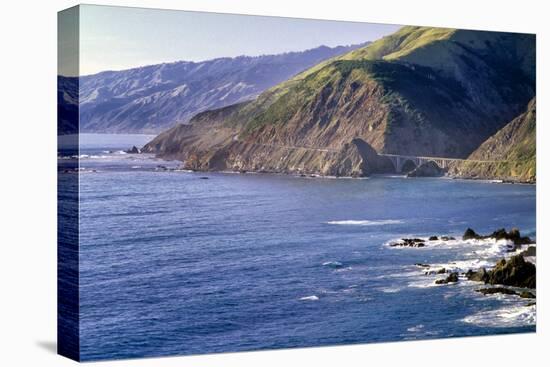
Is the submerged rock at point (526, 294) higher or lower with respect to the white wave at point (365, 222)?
lower

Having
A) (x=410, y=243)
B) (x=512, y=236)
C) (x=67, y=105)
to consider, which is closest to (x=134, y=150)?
(x=67, y=105)

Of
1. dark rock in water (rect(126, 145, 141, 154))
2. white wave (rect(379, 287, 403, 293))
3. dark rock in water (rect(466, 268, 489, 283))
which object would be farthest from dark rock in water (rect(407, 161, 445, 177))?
dark rock in water (rect(126, 145, 141, 154))

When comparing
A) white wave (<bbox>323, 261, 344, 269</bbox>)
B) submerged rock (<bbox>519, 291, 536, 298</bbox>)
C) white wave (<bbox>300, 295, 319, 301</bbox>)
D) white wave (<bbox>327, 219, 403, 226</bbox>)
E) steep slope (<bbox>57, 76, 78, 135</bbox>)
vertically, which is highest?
steep slope (<bbox>57, 76, 78, 135</bbox>)

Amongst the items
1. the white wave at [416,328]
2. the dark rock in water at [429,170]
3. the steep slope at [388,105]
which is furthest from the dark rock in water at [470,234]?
the white wave at [416,328]

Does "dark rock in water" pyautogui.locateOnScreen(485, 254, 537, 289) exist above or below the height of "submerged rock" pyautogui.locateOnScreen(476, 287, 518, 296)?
above

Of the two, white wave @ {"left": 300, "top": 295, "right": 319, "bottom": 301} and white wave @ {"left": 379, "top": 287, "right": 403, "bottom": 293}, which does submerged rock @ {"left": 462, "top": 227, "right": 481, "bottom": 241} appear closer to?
white wave @ {"left": 379, "top": 287, "right": 403, "bottom": 293}

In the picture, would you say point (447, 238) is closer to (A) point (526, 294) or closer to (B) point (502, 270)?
(B) point (502, 270)

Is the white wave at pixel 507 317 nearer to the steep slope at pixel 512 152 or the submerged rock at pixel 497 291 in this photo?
the submerged rock at pixel 497 291
